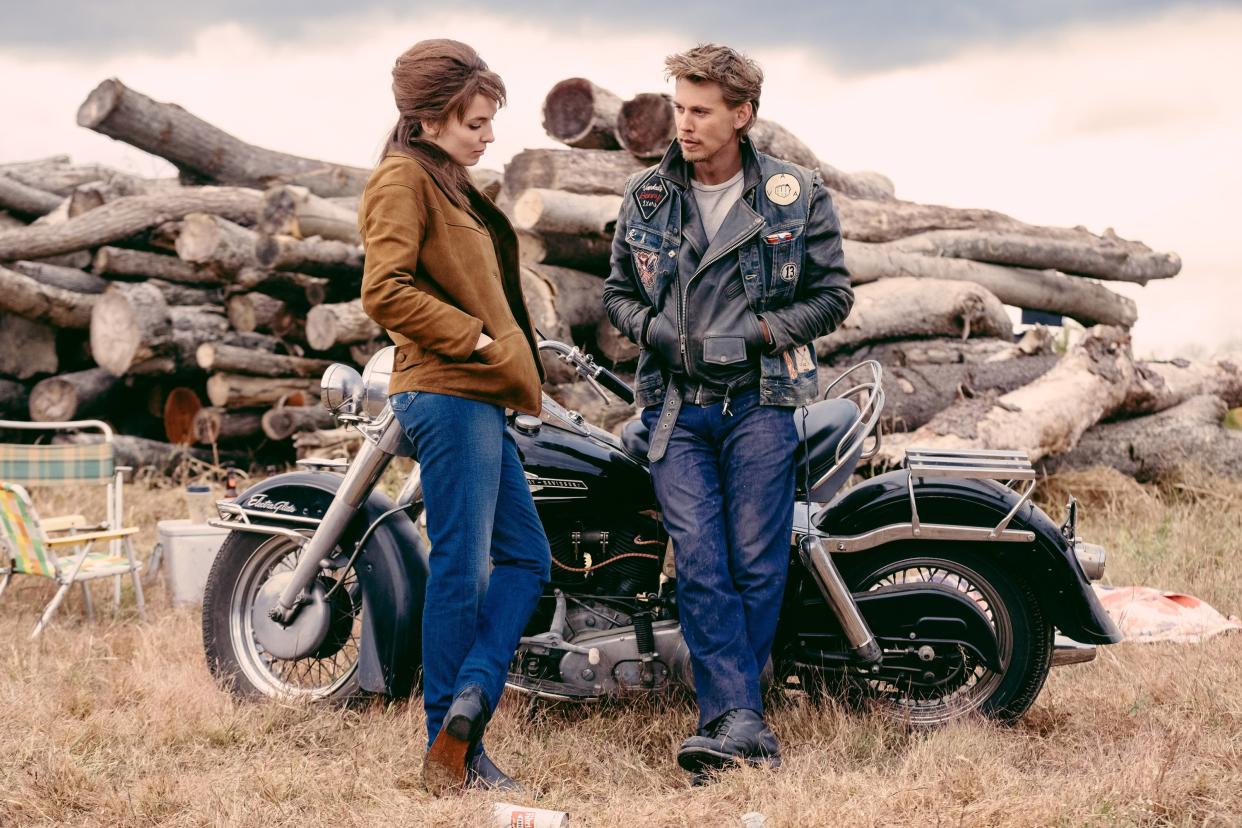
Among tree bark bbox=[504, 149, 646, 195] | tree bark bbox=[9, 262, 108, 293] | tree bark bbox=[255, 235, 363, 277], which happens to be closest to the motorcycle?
tree bark bbox=[504, 149, 646, 195]

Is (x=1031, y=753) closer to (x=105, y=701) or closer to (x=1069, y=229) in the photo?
(x=105, y=701)

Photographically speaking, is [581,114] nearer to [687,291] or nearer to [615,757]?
[687,291]

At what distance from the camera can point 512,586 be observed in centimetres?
336

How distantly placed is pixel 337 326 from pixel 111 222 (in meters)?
2.26

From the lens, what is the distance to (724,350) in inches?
139

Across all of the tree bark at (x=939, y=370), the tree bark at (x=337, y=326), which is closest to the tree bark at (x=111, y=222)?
the tree bark at (x=337, y=326)

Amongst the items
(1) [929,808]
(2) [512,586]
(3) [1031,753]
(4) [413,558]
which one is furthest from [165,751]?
(3) [1031,753]

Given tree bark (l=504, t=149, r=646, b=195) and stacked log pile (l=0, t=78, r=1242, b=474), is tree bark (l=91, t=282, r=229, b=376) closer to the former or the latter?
stacked log pile (l=0, t=78, r=1242, b=474)

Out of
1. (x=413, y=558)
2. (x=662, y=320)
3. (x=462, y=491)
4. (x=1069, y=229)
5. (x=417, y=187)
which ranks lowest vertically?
(x=413, y=558)

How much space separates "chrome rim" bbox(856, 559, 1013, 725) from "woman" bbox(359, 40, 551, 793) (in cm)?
123

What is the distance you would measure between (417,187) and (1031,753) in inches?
94.2

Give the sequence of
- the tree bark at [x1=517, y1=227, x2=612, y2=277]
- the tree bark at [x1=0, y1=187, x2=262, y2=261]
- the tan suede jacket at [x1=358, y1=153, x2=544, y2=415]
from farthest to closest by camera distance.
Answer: the tree bark at [x1=0, y1=187, x2=262, y2=261]
the tree bark at [x1=517, y1=227, x2=612, y2=277]
the tan suede jacket at [x1=358, y1=153, x2=544, y2=415]

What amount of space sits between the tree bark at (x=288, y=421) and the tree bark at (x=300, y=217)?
1318 millimetres

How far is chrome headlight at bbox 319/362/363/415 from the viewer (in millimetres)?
3674
